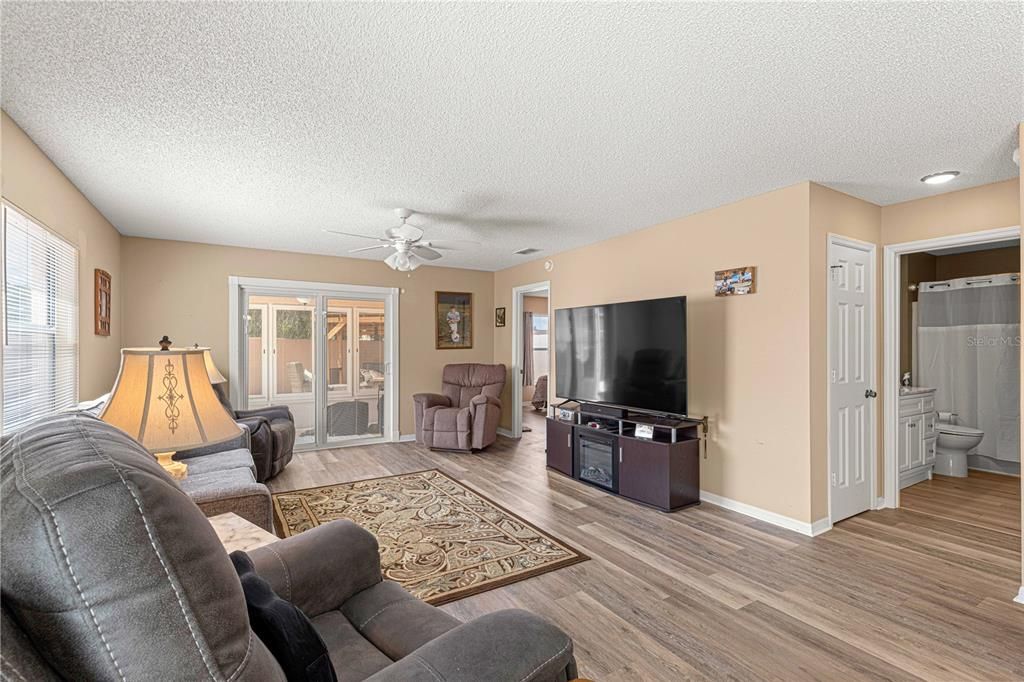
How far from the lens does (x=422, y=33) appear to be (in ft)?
5.78

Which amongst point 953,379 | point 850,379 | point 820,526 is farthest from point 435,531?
point 953,379

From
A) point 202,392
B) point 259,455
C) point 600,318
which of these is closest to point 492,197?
point 600,318

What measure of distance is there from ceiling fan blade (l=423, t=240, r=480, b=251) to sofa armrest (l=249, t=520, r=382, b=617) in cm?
384

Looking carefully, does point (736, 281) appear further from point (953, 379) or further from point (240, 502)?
point (240, 502)

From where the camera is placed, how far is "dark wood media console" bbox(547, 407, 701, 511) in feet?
12.4

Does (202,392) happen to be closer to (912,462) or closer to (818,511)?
(818,511)

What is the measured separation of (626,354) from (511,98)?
8.58 feet

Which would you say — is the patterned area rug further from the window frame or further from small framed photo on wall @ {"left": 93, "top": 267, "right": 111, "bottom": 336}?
small framed photo on wall @ {"left": 93, "top": 267, "right": 111, "bottom": 336}

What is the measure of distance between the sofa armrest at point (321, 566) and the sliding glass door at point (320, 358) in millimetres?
4568

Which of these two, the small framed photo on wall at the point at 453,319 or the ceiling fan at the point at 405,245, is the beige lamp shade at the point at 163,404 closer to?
the ceiling fan at the point at 405,245

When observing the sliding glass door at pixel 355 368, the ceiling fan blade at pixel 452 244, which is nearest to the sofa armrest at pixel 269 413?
the sliding glass door at pixel 355 368

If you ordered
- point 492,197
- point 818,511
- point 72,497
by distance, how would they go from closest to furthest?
point 72,497 < point 818,511 < point 492,197

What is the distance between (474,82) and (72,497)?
2.01 m

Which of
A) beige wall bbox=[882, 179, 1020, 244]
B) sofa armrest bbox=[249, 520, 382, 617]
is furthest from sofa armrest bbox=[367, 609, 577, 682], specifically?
beige wall bbox=[882, 179, 1020, 244]
